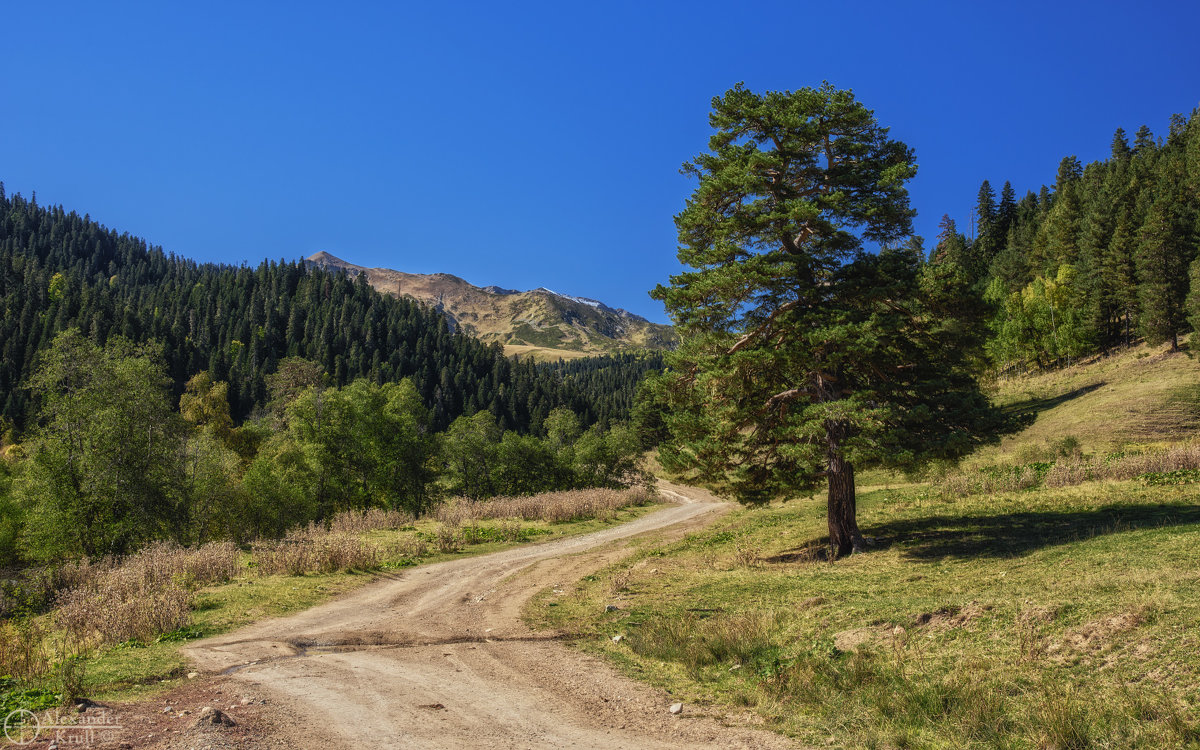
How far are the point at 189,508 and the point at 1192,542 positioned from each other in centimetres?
3412

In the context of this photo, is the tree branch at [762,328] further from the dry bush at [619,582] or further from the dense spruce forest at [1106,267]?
the dense spruce forest at [1106,267]

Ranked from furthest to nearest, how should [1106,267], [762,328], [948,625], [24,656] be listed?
[1106,267] → [762,328] → [24,656] → [948,625]

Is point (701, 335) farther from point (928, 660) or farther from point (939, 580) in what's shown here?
point (928, 660)

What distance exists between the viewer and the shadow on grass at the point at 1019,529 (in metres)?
14.4

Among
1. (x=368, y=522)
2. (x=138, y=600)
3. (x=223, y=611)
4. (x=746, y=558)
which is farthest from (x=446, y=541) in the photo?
(x=138, y=600)

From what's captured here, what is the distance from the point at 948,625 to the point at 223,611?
1432cm

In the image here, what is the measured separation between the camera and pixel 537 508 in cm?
3188

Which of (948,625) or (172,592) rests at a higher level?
(948,625)

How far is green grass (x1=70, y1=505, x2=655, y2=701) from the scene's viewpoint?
8.22 m

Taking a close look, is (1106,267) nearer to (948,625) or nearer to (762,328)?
(762,328)

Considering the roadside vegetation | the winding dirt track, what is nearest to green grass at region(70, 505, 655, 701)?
the roadside vegetation

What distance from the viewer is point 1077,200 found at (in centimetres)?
8625

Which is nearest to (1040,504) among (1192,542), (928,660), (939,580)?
(1192,542)

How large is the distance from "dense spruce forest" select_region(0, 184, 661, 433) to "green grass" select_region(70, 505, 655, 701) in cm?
10989
